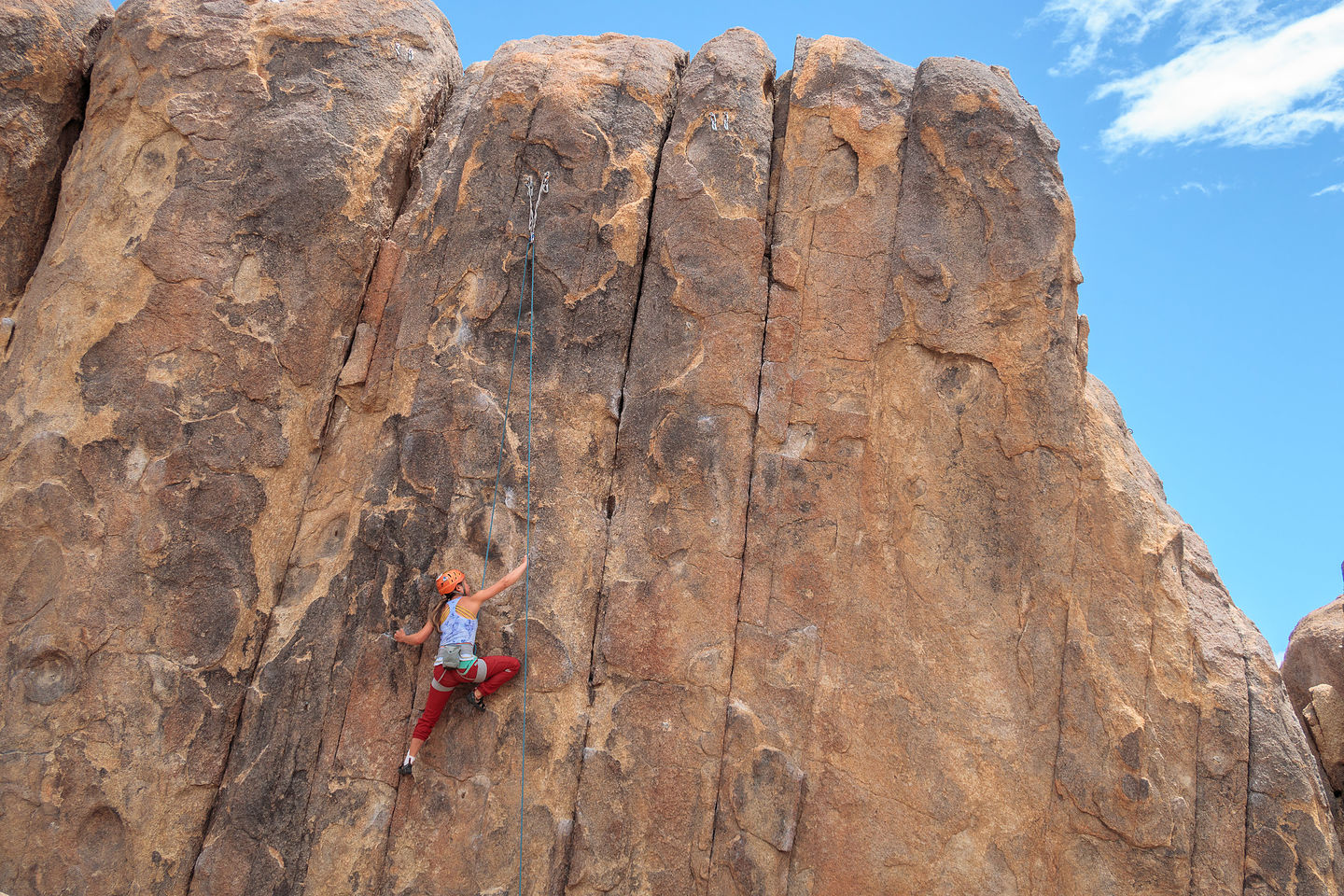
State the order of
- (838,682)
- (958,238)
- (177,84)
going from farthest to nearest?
1. (177,84)
2. (958,238)
3. (838,682)

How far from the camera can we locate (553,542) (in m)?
6.71

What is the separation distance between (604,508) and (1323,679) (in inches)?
244

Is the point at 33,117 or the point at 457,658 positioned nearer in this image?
the point at 457,658

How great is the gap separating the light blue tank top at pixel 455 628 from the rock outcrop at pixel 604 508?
1.11ft

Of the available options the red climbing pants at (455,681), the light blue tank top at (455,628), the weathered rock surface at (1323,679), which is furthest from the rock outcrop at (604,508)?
the weathered rock surface at (1323,679)

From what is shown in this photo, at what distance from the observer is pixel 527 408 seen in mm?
6988

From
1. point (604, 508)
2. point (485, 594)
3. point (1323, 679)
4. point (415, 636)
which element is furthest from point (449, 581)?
point (1323, 679)

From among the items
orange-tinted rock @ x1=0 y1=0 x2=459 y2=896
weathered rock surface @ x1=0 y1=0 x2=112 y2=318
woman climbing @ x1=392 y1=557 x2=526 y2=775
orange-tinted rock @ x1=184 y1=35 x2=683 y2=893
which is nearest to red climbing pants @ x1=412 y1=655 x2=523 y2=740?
woman climbing @ x1=392 y1=557 x2=526 y2=775

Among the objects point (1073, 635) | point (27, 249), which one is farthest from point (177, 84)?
point (1073, 635)

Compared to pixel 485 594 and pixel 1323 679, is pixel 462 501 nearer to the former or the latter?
pixel 485 594

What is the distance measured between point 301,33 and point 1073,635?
7657 millimetres

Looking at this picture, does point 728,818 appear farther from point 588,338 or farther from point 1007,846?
point 588,338

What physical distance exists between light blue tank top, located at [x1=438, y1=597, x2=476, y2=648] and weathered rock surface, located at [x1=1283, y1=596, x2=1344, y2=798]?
6439mm

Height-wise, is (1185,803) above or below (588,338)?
below
